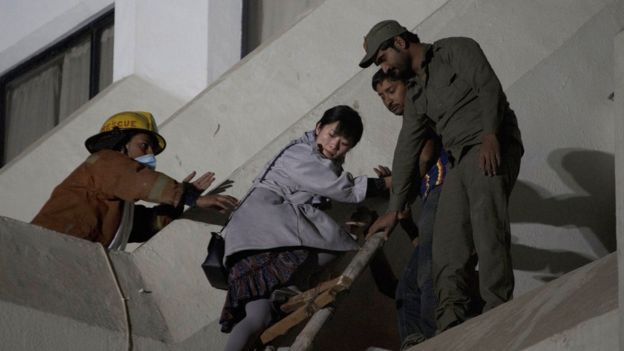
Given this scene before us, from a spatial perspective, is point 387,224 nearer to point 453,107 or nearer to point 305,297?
point 305,297

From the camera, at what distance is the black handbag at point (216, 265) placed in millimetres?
10406

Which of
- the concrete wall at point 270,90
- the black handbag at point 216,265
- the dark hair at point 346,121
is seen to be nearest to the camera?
the black handbag at point 216,265

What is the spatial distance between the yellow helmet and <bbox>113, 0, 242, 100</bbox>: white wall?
3.68m

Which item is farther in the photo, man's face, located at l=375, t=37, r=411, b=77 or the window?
the window

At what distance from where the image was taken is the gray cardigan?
33.9 feet

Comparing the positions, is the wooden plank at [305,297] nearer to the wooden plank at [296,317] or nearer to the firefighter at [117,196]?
the wooden plank at [296,317]

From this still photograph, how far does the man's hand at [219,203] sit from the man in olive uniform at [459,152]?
1.08m

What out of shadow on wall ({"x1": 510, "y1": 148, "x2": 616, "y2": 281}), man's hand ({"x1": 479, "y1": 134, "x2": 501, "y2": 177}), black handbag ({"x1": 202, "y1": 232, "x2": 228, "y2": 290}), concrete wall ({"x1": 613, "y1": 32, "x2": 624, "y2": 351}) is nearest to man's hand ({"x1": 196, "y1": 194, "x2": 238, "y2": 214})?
black handbag ({"x1": 202, "y1": 232, "x2": 228, "y2": 290})

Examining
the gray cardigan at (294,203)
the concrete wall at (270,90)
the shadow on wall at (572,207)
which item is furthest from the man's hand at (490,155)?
the concrete wall at (270,90)

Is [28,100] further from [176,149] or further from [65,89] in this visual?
[176,149]

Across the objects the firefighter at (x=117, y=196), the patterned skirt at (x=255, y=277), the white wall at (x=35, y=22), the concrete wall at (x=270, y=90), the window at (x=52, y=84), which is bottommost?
the patterned skirt at (x=255, y=277)

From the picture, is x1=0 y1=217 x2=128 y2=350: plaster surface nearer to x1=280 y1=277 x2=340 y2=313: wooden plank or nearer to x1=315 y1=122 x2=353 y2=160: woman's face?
x1=280 y1=277 x2=340 y2=313: wooden plank

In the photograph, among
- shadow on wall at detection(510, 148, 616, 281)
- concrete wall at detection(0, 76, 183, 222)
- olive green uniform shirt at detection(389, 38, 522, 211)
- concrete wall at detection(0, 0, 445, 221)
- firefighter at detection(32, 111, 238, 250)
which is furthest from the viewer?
concrete wall at detection(0, 76, 183, 222)

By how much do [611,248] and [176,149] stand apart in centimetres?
327
